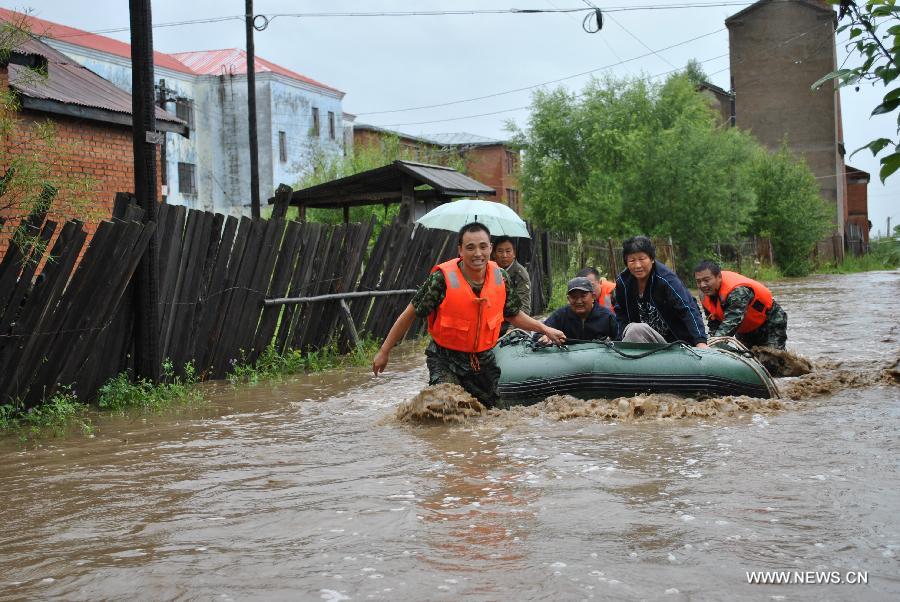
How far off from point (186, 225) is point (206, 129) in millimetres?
37246

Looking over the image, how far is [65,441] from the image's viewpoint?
297 inches

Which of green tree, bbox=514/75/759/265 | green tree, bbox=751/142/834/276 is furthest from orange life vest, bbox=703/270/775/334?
green tree, bbox=751/142/834/276

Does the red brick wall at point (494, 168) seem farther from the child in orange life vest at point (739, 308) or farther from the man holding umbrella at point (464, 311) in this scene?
the man holding umbrella at point (464, 311)

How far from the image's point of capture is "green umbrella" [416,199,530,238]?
12.2 meters

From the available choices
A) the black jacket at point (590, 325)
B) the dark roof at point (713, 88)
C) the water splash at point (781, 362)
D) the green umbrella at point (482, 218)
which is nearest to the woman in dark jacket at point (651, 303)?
the black jacket at point (590, 325)

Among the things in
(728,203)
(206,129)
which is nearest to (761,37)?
(728,203)

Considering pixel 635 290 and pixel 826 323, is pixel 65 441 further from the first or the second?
pixel 826 323

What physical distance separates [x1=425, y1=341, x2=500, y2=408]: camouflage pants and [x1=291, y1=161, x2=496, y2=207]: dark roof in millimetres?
10870

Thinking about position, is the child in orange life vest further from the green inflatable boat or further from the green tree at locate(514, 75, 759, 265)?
the green tree at locate(514, 75, 759, 265)

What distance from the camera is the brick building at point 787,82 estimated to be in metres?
46.6

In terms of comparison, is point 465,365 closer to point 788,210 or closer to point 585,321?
point 585,321

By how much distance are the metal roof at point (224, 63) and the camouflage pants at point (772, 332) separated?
125ft

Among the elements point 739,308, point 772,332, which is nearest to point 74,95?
point 739,308

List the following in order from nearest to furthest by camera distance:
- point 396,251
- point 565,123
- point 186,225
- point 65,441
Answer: point 65,441
point 186,225
point 396,251
point 565,123
